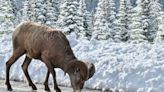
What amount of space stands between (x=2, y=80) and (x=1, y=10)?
52.2 meters

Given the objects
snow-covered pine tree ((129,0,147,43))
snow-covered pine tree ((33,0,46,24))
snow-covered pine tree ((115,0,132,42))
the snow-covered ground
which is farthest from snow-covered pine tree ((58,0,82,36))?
the snow-covered ground

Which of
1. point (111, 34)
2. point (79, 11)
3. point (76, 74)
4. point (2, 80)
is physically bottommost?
point (111, 34)

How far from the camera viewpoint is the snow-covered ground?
9195 millimetres

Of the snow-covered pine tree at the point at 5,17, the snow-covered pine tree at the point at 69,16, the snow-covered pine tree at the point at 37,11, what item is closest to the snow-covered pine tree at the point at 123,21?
the snow-covered pine tree at the point at 69,16

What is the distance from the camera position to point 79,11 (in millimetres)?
58344

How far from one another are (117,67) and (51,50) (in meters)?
2.25

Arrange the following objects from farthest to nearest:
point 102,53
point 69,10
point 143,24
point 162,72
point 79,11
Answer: point 143,24
point 79,11
point 69,10
point 102,53
point 162,72

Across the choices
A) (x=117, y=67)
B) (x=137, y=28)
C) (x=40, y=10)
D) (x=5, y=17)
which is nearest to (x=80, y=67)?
(x=117, y=67)

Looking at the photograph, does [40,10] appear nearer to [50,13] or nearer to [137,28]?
[50,13]

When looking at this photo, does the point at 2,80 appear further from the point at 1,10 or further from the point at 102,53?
the point at 1,10

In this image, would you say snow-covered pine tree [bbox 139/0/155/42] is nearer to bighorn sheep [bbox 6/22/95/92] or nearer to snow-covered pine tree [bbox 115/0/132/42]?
snow-covered pine tree [bbox 115/0/132/42]

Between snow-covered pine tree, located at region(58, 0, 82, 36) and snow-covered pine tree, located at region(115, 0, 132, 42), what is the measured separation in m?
11.2

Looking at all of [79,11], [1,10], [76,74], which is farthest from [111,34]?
[76,74]

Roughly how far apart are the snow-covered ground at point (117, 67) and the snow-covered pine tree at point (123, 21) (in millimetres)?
52657
